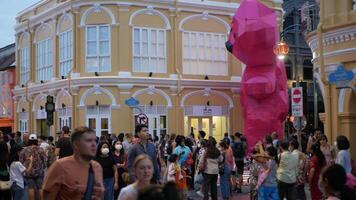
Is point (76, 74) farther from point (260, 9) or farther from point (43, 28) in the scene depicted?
point (260, 9)

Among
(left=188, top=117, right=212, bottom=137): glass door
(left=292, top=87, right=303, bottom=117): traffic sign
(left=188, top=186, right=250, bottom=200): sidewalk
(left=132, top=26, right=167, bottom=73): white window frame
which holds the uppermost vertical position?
(left=132, top=26, right=167, bottom=73): white window frame

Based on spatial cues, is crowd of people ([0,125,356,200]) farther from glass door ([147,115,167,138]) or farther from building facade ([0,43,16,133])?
building facade ([0,43,16,133])

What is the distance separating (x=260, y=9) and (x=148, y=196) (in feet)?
72.5

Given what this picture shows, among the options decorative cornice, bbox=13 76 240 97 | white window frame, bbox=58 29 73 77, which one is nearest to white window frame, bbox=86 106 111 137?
decorative cornice, bbox=13 76 240 97

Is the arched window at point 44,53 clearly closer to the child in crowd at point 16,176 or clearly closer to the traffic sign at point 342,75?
the child in crowd at point 16,176

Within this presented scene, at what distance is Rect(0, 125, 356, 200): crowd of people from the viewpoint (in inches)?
226

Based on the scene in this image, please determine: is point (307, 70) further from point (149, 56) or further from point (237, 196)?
point (237, 196)

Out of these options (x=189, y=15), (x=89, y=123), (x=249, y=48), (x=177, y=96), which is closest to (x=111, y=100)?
(x=89, y=123)

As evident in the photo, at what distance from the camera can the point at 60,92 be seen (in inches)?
1298

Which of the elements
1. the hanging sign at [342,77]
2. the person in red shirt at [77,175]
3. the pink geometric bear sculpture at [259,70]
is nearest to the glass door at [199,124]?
the pink geometric bear sculpture at [259,70]

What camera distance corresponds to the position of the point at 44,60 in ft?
116

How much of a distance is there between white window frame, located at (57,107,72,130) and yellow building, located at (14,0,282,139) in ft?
0.18

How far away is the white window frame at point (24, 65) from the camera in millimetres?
37531

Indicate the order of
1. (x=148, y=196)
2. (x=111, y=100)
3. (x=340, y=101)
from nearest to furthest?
(x=148, y=196)
(x=340, y=101)
(x=111, y=100)
